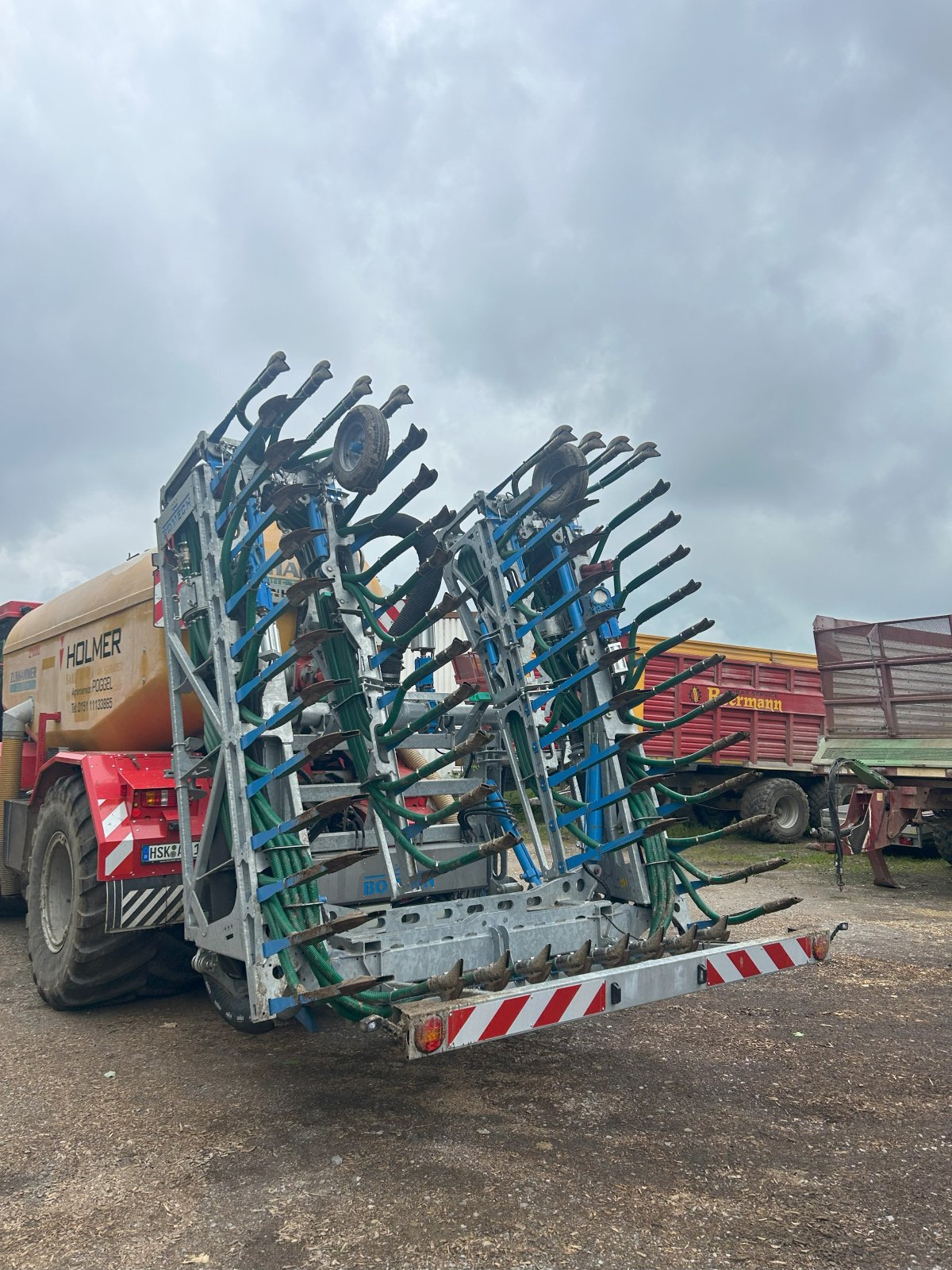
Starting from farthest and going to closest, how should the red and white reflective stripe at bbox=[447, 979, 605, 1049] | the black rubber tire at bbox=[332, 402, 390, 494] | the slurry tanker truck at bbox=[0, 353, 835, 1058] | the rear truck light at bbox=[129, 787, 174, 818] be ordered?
the rear truck light at bbox=[129, 787, 174, 818]
the black rubber tire at bbox=[332, 402, 390, 494]
the slurry tanker truck at bbox=[0, 353, 835, 1058]
the red and white reflective stripe at bbox=[447, 979, 605, 1049]

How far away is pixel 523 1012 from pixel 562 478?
266 cm

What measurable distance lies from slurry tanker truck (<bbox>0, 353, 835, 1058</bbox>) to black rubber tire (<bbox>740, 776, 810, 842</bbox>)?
339 inches

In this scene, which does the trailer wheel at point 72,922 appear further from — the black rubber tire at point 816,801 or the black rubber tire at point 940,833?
the black rubber tire at point 816,801

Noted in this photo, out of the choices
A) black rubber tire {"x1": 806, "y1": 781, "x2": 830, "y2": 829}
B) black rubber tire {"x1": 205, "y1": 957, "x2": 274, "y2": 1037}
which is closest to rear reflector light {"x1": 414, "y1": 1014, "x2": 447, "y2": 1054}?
black rubber tire {"x1": 205, "y1": 957, "x2": 274, "y2": 1037}

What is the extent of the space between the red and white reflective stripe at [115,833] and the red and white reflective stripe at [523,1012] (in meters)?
2.15

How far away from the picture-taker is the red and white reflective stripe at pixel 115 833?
13.8ft

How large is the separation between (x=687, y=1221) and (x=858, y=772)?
6.94 meters

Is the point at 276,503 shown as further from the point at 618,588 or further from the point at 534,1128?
the point at 534,1128

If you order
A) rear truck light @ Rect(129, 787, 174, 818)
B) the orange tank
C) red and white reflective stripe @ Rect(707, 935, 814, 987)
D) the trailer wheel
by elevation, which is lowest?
red and white reflective stripe @ Rect(707, 935, 814, 987)

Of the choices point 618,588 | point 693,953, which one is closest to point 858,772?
point 618,588

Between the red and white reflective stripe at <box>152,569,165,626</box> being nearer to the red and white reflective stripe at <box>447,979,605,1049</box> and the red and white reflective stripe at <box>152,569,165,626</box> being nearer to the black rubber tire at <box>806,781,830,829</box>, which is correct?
the red and white reflective stripe at <box>447,979,605,1049</box>

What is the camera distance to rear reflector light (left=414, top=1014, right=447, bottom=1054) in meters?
2.66

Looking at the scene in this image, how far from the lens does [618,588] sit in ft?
14.8

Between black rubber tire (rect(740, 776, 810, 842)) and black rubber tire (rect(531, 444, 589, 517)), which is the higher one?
black rubber tire (rect(531, 444, 589, 517))
